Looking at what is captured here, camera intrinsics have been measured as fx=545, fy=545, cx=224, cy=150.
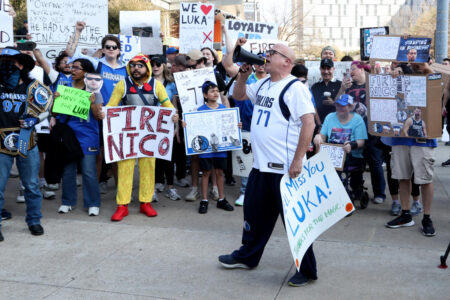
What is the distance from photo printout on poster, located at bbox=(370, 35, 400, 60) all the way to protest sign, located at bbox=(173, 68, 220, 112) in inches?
86.4

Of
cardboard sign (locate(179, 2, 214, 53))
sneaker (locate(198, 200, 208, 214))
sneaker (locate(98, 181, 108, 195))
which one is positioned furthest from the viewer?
cardboard sign (locate(179, 2, 214, 53))

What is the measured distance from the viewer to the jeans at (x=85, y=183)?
22.0 ft

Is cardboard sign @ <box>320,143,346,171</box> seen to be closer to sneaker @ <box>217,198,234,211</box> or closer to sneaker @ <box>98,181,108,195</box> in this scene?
sneaker @ <box>217,198,234,211</box>

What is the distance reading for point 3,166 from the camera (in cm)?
567

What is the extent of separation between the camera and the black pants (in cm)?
441

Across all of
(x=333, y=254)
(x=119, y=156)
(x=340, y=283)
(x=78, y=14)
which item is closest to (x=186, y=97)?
(x=119, y=156)

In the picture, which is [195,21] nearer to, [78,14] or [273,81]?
[78,14]

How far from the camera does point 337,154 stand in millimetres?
6754

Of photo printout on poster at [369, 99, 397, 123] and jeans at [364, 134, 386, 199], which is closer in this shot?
photo printout on poster at [369, 99, 397, 123]

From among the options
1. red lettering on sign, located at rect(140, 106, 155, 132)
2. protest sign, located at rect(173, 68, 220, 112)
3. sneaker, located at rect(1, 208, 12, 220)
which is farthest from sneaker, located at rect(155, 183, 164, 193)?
sneaker, located at rect(1, 208, 12, 220)

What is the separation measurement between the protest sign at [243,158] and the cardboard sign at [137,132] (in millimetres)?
1006

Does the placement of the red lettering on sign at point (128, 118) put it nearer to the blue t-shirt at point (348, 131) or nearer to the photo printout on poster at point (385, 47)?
the blue t-shirt at point (348, 131)

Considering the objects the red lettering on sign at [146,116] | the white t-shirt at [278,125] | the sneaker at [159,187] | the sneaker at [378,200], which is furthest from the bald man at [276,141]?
the sneaker at [159,187]

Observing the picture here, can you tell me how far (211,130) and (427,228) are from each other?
9.27 ft
